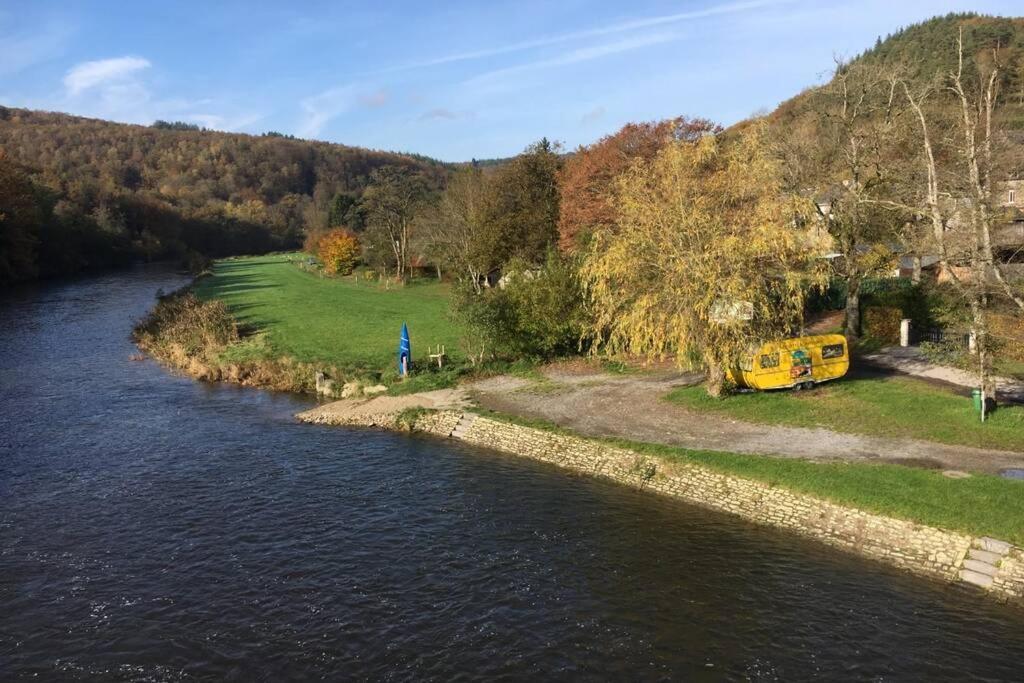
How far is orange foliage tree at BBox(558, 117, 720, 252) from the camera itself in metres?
55.8

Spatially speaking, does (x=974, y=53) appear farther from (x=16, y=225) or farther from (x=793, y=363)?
(x=16, y=225)

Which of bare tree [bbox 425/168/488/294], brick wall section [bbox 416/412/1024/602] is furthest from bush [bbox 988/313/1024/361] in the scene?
bare tree [bbox 425/168/488/294]

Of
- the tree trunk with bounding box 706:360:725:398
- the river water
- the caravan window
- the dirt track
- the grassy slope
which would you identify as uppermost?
the caravan window

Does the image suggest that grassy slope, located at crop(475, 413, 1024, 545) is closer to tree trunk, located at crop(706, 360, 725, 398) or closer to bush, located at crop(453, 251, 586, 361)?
tree trunk, located at crop(706, 360, 725, 398)

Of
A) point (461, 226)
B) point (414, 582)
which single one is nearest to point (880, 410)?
point (414, 582)

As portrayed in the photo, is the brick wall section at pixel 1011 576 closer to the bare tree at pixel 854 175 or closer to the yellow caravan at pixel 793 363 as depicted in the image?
the yellow caravan at pixel 793 363

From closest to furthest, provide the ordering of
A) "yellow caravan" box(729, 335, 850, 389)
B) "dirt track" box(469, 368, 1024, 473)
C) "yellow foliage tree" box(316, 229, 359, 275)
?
"dirt track" box(469, 368, 1024, 473) → "yellow caravan" box(729, 335, 850, 389) → "yellow foliage tree" box(316, 229, 359, 275)

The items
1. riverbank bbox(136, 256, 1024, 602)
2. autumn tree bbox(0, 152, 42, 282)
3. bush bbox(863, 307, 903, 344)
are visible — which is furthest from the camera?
autumn tree bbox(0, 152, 42, 282)

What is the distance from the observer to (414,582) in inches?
727

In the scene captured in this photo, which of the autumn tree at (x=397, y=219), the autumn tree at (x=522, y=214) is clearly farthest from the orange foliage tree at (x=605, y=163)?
the autumn tree at (x=397, y=219)

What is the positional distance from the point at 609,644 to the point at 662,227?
19.2 meters

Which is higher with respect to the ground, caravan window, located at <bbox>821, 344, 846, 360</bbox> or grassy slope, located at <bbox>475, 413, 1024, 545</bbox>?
caravan window, located at <bbox>821, 344, 846, 360</bbox>

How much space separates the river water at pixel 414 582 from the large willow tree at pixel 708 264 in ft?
27.3

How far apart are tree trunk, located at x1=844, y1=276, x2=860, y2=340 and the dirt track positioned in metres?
11.4
